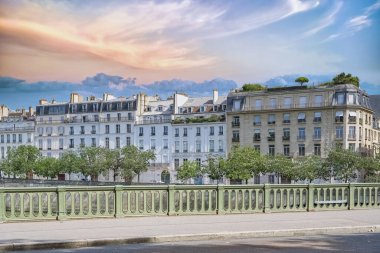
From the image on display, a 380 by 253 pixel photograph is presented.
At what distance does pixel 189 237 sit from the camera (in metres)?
13.2

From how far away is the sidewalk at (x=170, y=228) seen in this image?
12.5m

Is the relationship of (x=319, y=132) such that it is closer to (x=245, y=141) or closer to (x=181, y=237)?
(x=245, y=141)

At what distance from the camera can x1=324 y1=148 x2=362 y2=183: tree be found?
191 feet

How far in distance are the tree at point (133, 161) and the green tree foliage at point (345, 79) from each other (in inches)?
983

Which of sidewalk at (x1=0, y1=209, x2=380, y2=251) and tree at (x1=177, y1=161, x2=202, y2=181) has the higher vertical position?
sidewalk at (x1=0, y1=209, x2=380, y2=251)

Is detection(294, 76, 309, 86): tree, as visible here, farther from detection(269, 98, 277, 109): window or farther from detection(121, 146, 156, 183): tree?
detection(121, 146, 156, 183): tree

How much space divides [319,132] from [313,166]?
345 inches

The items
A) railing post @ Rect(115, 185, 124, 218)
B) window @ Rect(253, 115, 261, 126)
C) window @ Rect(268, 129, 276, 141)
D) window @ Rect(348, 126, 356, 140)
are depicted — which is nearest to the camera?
railing post @ Rect(115, 185, 124, 218)

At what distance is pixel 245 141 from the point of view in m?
73.0

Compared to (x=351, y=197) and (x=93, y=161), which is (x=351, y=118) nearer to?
(x=93, y=161)

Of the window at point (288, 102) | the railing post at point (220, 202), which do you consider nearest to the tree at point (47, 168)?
the window at point (288, 102)

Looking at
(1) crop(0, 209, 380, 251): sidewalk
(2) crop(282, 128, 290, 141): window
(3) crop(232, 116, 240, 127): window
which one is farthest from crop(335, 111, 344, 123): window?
(1) crop(0, 209, 380, 251): sidewalk

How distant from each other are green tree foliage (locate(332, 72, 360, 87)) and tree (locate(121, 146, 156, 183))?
25.0 meters

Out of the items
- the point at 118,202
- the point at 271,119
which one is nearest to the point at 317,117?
the point at 271,119
